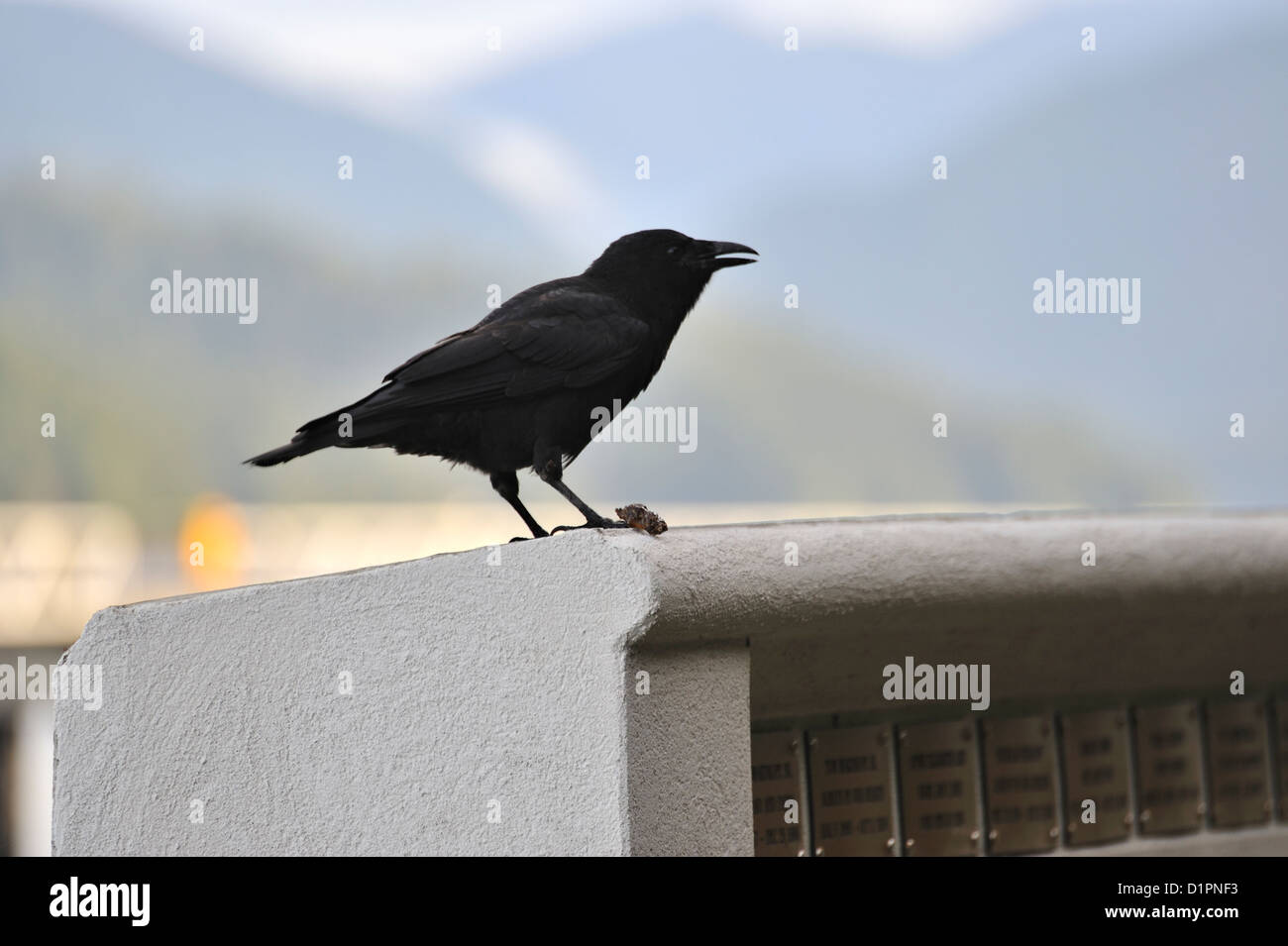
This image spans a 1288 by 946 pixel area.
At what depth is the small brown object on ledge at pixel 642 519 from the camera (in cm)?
360

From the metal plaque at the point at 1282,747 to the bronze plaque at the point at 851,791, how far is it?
193 centimetres

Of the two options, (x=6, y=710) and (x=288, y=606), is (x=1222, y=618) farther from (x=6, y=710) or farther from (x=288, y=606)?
(x=6, y=710)

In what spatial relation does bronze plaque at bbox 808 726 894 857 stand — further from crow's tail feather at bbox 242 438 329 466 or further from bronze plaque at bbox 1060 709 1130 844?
crow's tail feather at bbox 242 438 329 466

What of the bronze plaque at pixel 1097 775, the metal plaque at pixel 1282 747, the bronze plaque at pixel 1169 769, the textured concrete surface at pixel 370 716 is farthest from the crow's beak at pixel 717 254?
the metal plaque at pixel 1282 747

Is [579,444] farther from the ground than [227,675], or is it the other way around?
[579,444]

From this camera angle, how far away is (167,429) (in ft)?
262

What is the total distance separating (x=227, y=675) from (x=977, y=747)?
2.36 meters

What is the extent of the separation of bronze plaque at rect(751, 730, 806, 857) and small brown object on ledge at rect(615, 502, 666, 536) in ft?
2.95

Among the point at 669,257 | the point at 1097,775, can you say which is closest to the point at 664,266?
the point at 669,257

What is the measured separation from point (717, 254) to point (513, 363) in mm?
800

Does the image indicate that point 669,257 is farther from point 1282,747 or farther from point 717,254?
point 1282,747
